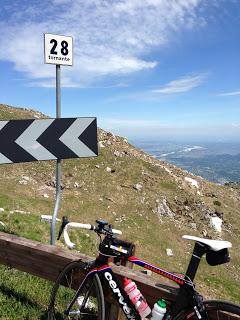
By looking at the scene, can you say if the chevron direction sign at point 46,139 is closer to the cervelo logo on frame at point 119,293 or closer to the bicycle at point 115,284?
the bicycle at point 115,284

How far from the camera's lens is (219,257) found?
167 inches

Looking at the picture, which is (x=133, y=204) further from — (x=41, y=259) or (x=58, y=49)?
(x=58, y=49)

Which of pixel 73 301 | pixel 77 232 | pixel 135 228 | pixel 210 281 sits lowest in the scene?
pixel 210 281

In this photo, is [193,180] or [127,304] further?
[193,180]

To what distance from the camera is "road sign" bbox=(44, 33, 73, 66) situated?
6.16 metres

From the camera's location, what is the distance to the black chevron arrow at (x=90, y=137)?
6.23 metres

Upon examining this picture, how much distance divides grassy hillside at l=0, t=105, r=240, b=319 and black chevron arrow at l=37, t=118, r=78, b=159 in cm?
840

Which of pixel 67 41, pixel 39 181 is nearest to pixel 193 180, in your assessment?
pixel 39 181

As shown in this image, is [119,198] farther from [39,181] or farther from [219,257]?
[219,257]

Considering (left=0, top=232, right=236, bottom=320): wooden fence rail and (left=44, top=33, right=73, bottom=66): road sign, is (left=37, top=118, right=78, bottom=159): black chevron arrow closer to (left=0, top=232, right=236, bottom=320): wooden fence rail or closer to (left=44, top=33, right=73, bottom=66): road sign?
(left=44, top=33, right=73, bottom=66): road sign

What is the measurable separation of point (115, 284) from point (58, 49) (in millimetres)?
3901

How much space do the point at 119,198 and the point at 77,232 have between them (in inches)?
554

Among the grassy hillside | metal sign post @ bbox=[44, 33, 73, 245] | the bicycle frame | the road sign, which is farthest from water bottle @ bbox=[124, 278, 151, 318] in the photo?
the grassy hillside

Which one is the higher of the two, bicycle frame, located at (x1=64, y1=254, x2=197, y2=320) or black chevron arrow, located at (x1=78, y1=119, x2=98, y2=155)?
black chevron arrow, located at (x1=78, y1=119, x2=98, y2=155)
